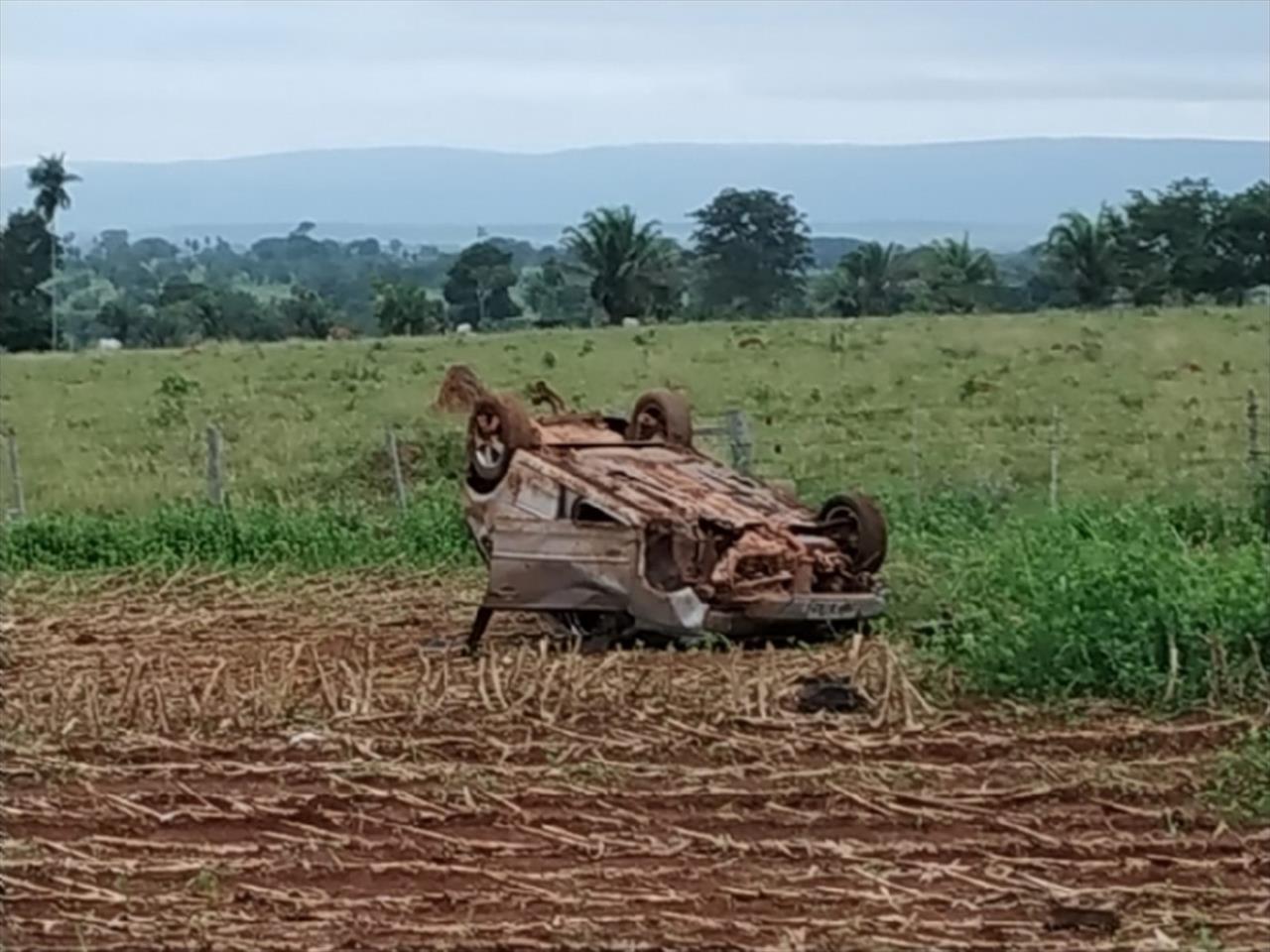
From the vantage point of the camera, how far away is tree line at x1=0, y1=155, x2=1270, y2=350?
47.4 meters

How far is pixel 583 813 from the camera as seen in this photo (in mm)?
7820

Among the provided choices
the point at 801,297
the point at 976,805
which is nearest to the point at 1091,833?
the point at 976,805

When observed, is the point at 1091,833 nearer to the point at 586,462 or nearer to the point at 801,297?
the point at 586,462

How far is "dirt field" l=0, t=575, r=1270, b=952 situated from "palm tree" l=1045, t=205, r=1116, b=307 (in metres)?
40.3

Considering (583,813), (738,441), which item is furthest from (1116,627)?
(738,441)

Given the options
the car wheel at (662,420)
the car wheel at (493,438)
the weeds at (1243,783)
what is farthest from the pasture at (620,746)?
the car wheel at (662,420)

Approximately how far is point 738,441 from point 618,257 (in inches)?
1274

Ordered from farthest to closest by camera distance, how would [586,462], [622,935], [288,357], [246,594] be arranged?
[288,357]
[246,594]
[586,462]
[622,935]

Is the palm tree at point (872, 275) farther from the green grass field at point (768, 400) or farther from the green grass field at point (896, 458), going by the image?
the green grass field at point (768, 400)

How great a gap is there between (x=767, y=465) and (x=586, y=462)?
8.31 meters

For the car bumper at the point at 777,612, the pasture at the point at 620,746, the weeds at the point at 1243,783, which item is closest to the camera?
the pasture at the point at 620,746

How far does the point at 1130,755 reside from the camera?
28.7 ft

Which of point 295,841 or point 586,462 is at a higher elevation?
point 586,462

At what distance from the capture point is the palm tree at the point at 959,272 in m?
52.3
